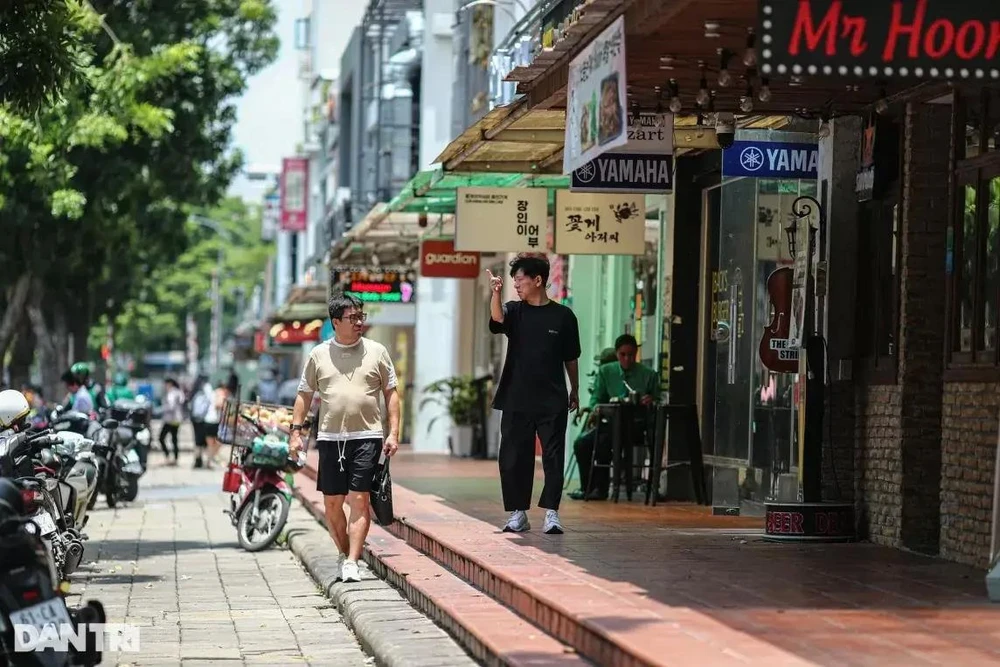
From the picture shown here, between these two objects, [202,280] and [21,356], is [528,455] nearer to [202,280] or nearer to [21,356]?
[21,356]

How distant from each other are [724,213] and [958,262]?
5.55 metres

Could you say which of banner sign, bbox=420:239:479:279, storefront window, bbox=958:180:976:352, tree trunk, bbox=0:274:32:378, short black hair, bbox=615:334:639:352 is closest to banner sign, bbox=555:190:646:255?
short black hair, bbox=615:334:639:352

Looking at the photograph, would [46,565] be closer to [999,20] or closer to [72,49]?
[999,20]

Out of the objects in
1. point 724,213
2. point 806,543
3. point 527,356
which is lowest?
point 806,543

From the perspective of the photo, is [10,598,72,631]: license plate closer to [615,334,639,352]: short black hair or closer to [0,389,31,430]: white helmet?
[0,389,31,430]: white helmet

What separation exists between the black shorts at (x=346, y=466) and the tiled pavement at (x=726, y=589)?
685 mm

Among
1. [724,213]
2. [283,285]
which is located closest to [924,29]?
[724,213]

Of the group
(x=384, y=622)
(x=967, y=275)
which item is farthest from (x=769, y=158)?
(x=384, y=622)

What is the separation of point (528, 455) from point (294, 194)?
54.8 m

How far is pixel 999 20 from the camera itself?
29.6ft

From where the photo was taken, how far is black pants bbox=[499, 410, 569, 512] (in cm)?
1342

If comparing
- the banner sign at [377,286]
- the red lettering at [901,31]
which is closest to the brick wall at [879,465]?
the red lettering at [901,31]

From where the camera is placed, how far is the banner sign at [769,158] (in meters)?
14.4

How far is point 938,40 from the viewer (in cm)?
895
